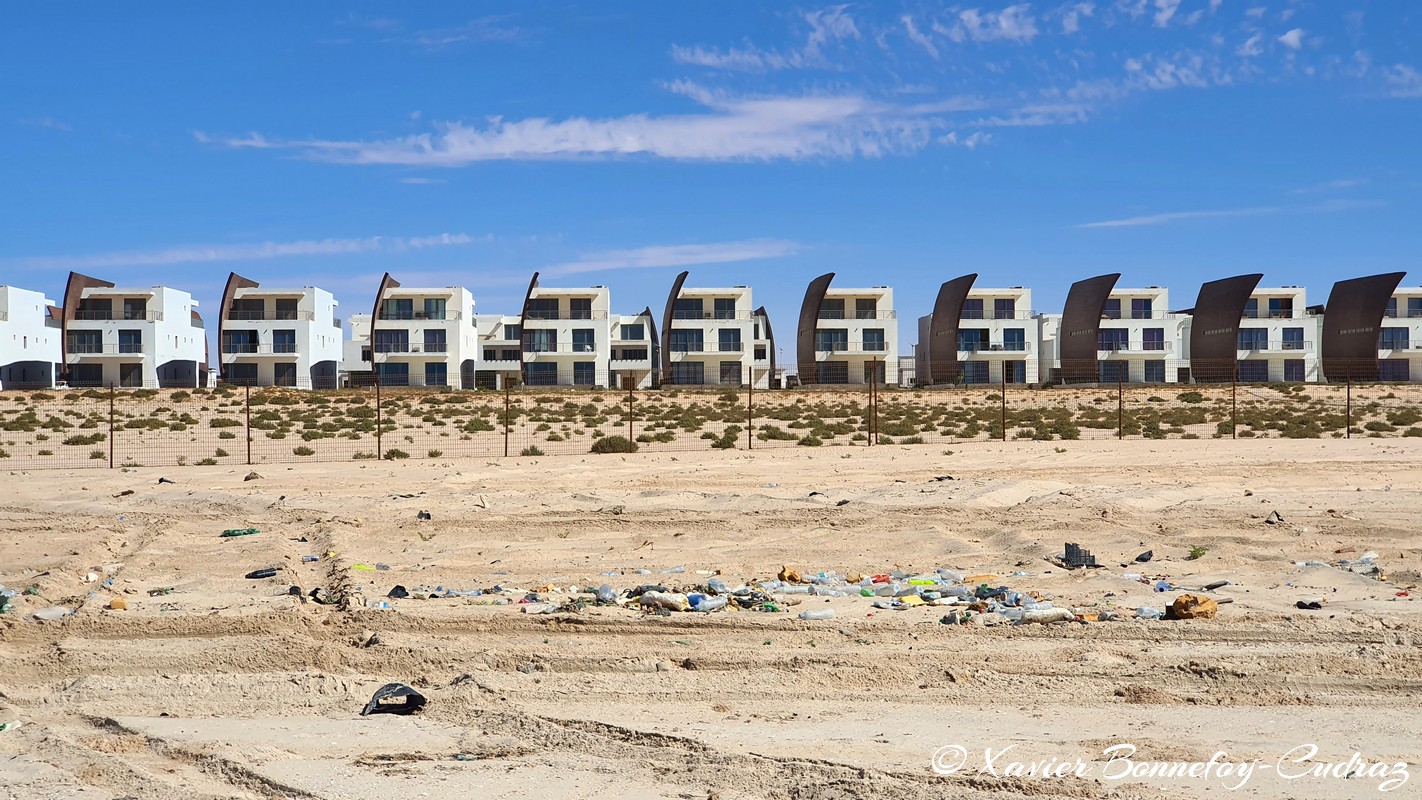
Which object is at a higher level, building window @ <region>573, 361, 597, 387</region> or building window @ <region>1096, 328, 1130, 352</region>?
building window @ <region>1096, 328, 1130, 352</region>

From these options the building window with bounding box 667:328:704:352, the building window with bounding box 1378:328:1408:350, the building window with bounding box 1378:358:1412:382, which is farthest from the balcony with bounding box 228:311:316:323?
the building window with bounding box 1378:358:1412:382

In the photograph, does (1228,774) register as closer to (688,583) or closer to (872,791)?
(872,791)

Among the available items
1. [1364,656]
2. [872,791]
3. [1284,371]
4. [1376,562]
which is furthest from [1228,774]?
[1284,371]

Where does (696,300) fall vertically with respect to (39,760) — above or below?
above

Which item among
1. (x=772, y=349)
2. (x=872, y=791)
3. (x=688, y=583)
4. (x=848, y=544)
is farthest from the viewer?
(x=772, y=349)

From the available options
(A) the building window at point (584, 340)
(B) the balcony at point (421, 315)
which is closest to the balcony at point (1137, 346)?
(A) the building window at point (584, 340)

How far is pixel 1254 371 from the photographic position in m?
82.2

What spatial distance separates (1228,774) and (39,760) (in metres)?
5.98

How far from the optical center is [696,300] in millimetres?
84125

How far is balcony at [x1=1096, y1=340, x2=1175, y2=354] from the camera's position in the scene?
8262 centimetres

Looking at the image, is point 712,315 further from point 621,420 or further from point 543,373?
point 621,420

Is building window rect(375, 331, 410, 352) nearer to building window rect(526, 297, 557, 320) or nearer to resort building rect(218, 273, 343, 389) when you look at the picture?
resort building rect(218, 273, 343, 389)

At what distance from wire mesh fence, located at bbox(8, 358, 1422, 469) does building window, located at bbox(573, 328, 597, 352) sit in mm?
17799

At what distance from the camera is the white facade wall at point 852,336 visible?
273 ft
